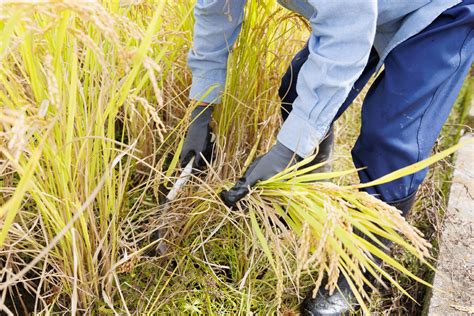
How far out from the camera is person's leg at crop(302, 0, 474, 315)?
145 cm

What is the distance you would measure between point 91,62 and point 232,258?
0.76 metres

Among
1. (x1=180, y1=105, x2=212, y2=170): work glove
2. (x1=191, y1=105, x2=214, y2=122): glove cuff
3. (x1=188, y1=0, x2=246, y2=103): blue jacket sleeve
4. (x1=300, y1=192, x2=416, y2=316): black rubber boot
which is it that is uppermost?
(x1=188, y1=0, x2=246, y2=103): blue jacket sleeve

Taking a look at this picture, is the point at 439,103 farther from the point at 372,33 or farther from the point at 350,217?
the point at 350,217

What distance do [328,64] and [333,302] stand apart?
820 mm

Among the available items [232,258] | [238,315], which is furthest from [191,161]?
[238,315]

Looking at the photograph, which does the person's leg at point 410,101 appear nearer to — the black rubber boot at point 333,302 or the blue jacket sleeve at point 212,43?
the black rubber boot at point 333,302

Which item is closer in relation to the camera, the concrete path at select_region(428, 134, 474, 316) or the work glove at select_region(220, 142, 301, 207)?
the work glove at select_region(220, 142, 301, 207)

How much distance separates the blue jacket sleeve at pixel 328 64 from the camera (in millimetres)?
1184

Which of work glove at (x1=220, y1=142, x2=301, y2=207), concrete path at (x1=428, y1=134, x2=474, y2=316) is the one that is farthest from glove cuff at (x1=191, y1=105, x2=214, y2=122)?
concrete path at (x1=428, y1=134, x2=474, y2=316)

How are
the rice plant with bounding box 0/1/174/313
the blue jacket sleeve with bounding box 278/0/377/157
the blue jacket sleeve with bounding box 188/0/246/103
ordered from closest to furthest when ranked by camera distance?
the rice plant with bounding box 0/1/174/313
the blue jacket sleeve with bounding box 278/0/377/157
the blue jacket sleeve with bounding box 188/0/246/103

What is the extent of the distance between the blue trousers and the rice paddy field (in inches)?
4.4

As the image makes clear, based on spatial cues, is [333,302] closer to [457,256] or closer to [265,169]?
[457,256]

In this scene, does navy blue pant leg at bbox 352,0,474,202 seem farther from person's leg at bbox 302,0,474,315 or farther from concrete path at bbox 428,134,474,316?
concrete path at bbox 428,134,474,316

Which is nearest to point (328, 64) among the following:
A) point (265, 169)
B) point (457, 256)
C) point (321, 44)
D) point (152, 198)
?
Result: point (321, 44)
